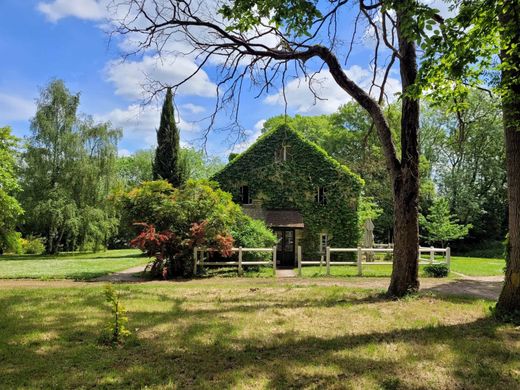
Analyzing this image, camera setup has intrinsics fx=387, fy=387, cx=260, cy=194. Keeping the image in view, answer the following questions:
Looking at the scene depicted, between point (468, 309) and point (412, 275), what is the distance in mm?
1517

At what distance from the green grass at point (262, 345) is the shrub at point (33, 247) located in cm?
2877

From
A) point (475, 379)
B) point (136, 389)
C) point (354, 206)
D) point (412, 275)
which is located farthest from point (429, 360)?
point (354, 206)

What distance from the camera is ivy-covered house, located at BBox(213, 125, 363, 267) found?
76.6 feet

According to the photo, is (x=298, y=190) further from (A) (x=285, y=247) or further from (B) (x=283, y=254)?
(B) (x=283, y=254)

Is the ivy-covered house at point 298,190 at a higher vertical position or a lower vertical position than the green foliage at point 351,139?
lower

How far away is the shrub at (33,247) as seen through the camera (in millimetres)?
34094

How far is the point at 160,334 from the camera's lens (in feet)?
20.3

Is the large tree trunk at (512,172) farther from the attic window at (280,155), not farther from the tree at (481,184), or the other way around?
the tree at (481,184)

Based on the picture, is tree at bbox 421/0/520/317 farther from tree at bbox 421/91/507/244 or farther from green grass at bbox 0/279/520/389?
tree at bbox 421/91/507/244

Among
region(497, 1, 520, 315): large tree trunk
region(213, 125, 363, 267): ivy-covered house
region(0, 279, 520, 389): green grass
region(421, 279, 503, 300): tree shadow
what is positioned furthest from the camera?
region(213, 125, 363, 267): ivy-covered house

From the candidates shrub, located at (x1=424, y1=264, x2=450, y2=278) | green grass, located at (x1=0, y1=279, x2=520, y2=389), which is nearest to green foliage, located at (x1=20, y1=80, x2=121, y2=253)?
green grass, located at (x1=0, y1=279, x2=520, y2=389)

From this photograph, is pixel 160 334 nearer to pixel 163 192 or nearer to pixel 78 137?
pixel 163 192

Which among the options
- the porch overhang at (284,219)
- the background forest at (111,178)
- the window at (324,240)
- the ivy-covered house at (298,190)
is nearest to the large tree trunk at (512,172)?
the background forest at (111,178)

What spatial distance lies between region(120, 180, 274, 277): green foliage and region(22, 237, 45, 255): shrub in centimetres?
2415
